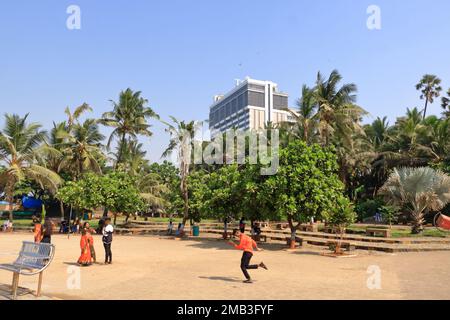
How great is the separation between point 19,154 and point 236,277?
27.7m

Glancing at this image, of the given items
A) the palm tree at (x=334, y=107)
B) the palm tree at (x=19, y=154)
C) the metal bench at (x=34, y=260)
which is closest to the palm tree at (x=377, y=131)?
the palm tree at (x=334, y=107)

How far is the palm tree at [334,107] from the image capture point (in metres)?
30.9

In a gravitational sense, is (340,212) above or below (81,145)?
below

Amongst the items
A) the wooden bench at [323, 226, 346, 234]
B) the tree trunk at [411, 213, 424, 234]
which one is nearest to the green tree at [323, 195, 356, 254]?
the wooden bench at [323, 226, 346, 234]

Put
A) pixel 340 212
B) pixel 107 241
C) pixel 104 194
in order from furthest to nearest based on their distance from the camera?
pixel 104 194 < pixel 340 212 < pixel 107 241

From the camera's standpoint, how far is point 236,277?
10.9 meters

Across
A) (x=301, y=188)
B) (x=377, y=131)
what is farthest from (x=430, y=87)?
(x=301, y=188)

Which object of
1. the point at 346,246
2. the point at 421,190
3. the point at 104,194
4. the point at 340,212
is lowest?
the point at 346,246

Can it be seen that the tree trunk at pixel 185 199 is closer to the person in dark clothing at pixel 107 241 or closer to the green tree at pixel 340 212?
the green tree at pixel 340 212

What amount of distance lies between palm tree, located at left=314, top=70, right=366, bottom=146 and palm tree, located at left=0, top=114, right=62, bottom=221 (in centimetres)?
2194

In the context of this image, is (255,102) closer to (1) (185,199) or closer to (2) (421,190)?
(1) (185,199)
